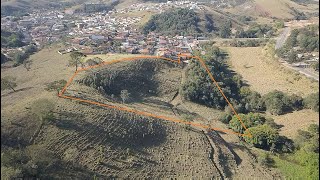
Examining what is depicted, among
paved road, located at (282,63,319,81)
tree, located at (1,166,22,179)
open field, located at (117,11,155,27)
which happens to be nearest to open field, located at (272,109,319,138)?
paved road, located at (282,63,319,81)

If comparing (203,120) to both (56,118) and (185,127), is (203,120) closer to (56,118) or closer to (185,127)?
(185,127)

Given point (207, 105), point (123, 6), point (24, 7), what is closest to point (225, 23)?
point (123, 6)

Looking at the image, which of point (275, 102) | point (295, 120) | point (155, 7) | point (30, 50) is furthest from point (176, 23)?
point (295, 120)

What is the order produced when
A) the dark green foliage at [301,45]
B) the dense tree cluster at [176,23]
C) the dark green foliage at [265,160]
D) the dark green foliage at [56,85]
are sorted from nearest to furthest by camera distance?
the dark green foliage at [265,160]
the dark green foliage at [56,85]
the dark green foliage at [301,45]
the dense tree cluster at [176,23]

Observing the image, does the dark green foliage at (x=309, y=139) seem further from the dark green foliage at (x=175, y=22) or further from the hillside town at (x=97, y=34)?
the dark green foliage at (x=175, y=22)

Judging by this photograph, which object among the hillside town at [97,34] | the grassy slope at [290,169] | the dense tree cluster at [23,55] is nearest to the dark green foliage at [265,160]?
the grassy slope at [290,169]

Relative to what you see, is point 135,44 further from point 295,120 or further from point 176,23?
point 295,120
